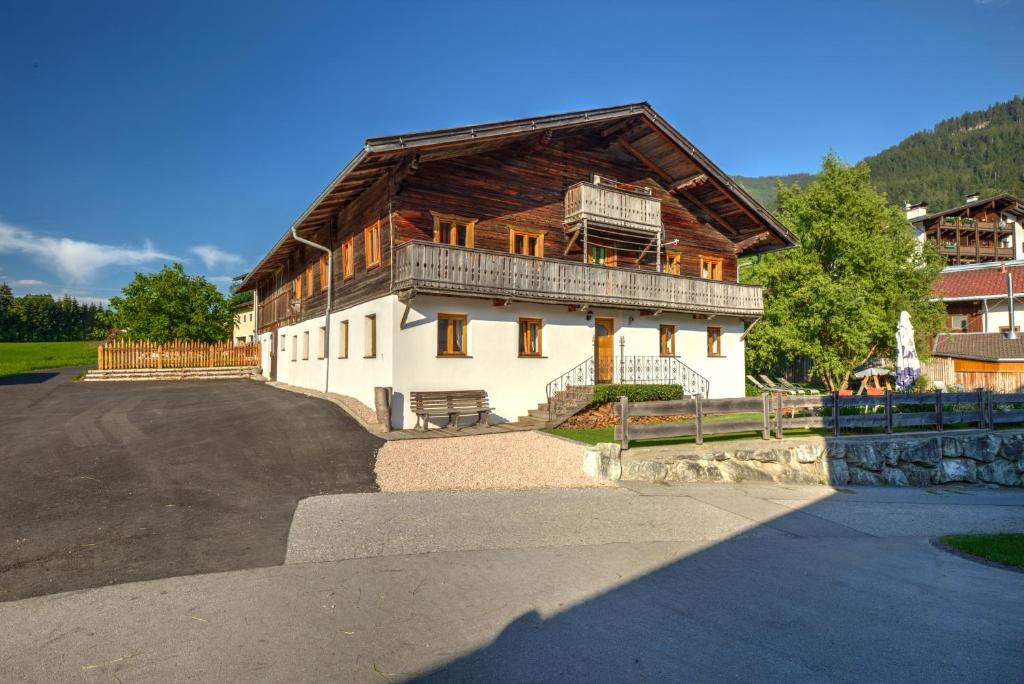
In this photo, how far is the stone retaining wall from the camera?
1188cm

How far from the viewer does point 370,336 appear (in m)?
A: 18.5

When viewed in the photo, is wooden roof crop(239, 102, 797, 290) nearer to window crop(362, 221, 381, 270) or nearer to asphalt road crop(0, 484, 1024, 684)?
window crop(362, 221, 381, 270)

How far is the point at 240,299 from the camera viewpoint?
58844mm

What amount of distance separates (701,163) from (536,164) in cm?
693

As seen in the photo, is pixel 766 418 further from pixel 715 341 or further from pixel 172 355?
pixel 172 355

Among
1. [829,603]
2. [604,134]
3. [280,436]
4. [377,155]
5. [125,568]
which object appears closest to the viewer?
[829,603]

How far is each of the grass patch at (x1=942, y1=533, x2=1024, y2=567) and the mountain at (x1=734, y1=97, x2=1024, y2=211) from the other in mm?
103093

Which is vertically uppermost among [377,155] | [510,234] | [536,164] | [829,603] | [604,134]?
[604,134]

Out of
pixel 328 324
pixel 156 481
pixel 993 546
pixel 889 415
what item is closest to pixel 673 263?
pixel 889 415

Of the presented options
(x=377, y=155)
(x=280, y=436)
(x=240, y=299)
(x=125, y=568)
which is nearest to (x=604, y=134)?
(x=377, y=155)

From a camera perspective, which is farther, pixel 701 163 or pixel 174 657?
pixel 701 163

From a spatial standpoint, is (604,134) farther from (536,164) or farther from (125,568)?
(125,568)

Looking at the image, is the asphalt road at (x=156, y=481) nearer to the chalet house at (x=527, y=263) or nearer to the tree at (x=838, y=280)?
the chalet house at (x=527, y=263)

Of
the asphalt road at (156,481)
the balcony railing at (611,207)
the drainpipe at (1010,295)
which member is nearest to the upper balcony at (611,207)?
the balcony railing at (611,207)
